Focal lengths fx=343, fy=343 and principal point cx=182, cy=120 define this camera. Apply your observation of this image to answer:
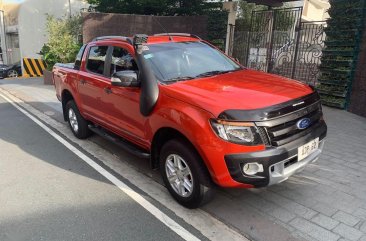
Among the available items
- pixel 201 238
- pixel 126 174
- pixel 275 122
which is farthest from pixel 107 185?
pixel 275 122

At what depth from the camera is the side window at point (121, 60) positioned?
4660 mm

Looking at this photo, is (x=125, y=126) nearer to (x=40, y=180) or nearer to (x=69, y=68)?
(x=40, y=180)

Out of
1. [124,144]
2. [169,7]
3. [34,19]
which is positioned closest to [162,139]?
[124,144]

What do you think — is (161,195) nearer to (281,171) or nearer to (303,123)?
(281,171)

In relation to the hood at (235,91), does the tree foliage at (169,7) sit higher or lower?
higher

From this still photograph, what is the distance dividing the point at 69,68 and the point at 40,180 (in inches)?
100

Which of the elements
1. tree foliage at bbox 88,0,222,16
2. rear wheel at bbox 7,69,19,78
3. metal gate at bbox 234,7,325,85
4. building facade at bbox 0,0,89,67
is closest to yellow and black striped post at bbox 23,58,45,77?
rear wheel at bbox 7,69,19,78

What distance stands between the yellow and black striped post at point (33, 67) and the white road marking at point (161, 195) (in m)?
14.2

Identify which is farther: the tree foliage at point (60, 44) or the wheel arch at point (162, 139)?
the tree foliage at point (60, 44)

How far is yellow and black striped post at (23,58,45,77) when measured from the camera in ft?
64.4

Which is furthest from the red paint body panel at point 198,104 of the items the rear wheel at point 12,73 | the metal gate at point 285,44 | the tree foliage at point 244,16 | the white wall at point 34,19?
the white wall at point 34,19

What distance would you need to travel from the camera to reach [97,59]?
5.62m

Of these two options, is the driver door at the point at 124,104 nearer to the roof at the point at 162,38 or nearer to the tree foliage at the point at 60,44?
the roof at the point at 162,38

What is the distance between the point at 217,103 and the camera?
3455mm
